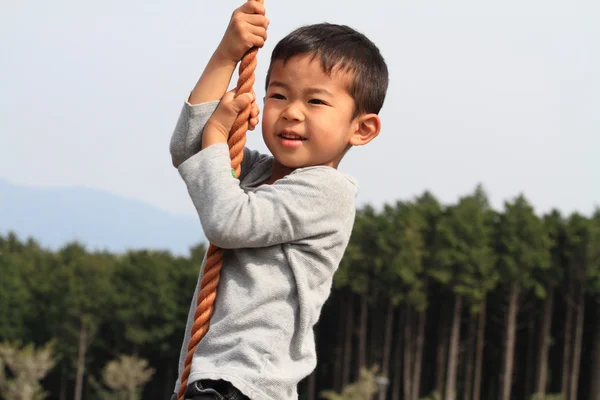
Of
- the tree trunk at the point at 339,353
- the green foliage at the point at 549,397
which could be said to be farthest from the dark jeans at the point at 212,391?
the tree trunk at the point at 339,353

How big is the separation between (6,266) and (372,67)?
192 feet

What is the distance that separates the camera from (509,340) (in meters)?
50.2

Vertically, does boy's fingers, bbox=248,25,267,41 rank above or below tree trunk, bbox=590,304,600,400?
above

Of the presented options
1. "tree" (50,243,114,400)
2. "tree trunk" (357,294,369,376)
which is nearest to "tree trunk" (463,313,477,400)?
"tree trunk" (357,294,369,376)

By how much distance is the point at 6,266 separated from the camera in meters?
58.8

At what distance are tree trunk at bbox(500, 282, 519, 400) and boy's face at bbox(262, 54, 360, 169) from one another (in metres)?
47.6

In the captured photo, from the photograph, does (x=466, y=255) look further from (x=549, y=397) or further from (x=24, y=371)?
(x=24, y=371)

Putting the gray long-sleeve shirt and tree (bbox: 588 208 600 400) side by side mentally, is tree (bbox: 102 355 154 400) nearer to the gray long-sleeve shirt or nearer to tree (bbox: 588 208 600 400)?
tree (bbox: 588 208 600 400)

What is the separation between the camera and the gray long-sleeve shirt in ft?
9.64

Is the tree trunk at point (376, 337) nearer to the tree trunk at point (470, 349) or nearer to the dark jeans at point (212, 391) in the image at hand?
the tree trunk at point (470, 349)

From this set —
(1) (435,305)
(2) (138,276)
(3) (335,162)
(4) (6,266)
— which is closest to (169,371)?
(2) (138,276)

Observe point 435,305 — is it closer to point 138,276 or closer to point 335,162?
point 138,276

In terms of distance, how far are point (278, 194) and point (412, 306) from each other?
5185 cm

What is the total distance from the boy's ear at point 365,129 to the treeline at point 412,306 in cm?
4548
